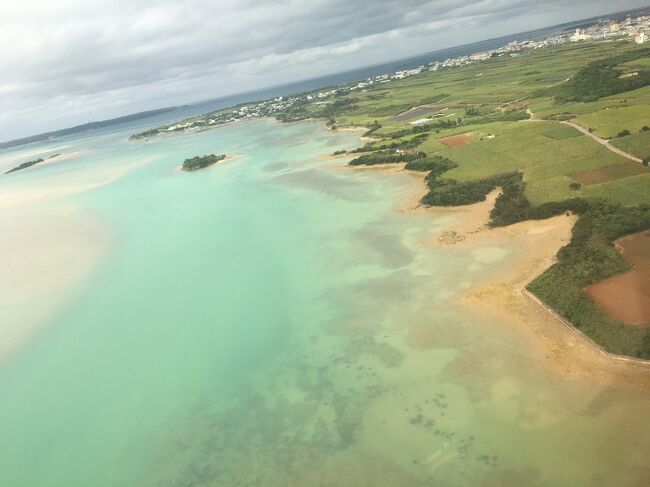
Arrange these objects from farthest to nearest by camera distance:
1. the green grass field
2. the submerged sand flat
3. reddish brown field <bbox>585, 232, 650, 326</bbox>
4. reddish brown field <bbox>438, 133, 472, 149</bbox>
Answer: reddish brown field <bbox>438, 133, 472, 149</bbox>
the green grass field
the submerged sand flat
reddish brown field <bbox>585, 232, 650, 326</bbox>

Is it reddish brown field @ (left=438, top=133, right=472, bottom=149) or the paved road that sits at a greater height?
reddish brown field @ (left=438, top=133, right=472, bottom=149)

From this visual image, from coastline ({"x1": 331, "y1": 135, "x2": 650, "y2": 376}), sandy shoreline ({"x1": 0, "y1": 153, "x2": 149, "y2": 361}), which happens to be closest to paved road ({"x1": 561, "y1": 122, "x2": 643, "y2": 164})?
coastline ({"x1": 331, "y1": 135, "x2": 650, "y2": 376})

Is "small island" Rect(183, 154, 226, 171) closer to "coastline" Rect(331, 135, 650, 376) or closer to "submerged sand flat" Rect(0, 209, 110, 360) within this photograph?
"submerged sand flat" Rect(0, 209, 110, 360)

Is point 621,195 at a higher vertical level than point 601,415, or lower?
higher

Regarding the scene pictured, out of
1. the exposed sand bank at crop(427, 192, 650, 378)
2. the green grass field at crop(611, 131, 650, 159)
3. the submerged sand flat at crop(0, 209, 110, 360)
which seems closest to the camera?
the exposed sand bank at crop(427, 192, 650, 378)

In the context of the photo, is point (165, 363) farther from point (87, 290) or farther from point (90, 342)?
point (87, 290)

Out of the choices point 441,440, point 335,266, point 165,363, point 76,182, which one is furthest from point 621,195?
point 76,182

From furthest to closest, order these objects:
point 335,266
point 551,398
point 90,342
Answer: point 335,266 < point 90,342 < point 551,398
